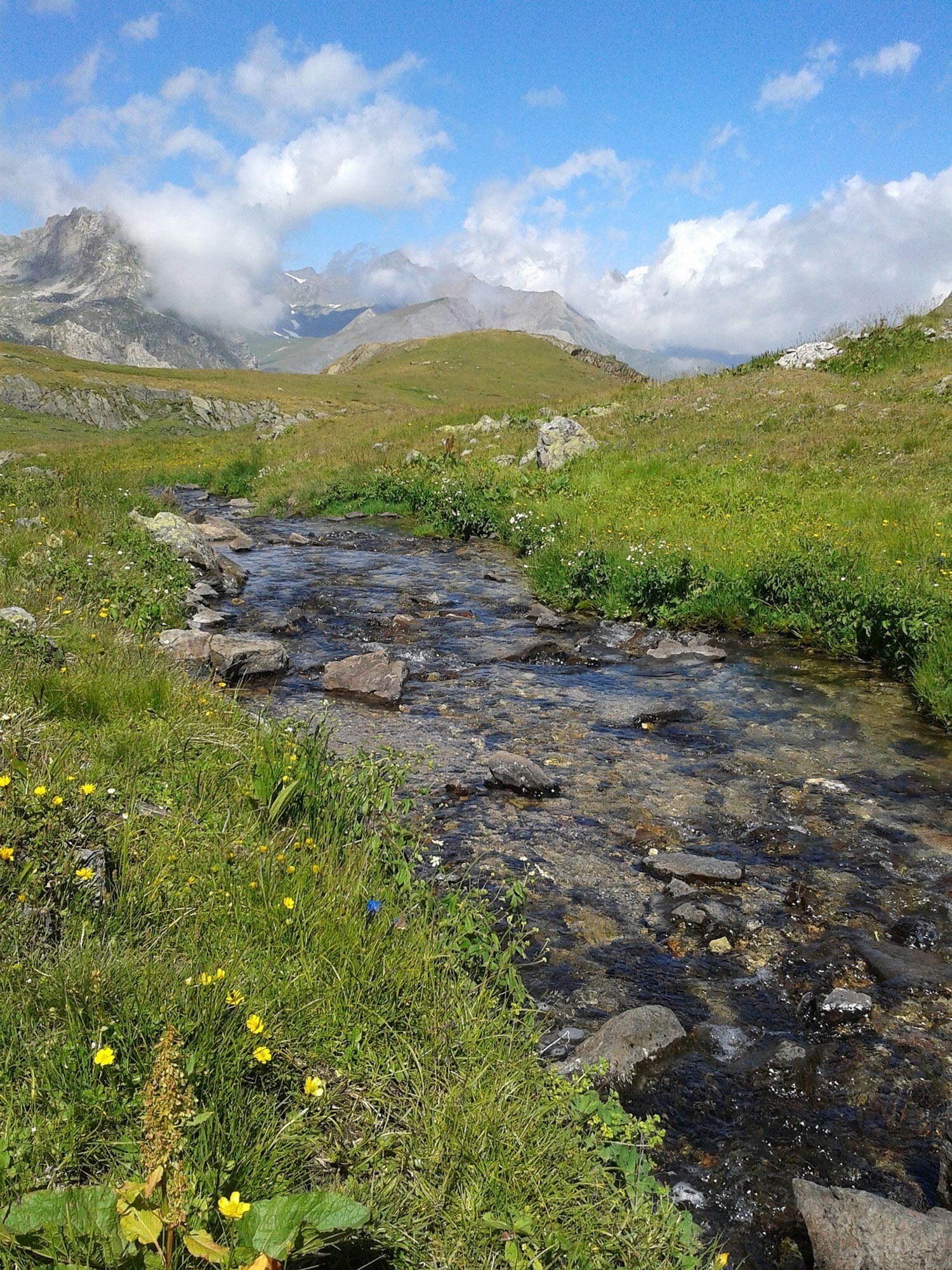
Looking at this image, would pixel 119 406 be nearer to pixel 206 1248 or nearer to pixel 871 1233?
pixel 206 1248

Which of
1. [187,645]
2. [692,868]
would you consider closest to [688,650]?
[692,868]

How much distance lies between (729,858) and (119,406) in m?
94.7

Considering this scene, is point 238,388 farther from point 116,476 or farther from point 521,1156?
point 521,1156

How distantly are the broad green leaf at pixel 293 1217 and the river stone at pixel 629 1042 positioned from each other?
1.89 m

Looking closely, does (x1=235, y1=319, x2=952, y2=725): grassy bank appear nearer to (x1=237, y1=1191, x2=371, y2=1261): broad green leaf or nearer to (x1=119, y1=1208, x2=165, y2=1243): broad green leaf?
(x1=237, y1=1191, x2=371, y2=1261): broad green leaf

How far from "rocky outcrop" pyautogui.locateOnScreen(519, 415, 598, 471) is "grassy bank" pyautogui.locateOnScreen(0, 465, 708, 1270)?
1946 centimetres

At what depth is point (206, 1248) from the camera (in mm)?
2053

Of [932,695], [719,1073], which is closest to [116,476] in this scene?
[932,695]

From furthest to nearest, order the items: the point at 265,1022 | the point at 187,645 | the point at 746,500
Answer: the point at 746,500 → the point at 187,645 → the point at 265,1022

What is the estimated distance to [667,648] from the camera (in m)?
11.6

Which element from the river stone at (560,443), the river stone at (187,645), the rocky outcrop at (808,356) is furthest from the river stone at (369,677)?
the rocky outcrop at (808,356)

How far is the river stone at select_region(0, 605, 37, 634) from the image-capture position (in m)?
6.82

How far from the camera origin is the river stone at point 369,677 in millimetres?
9516

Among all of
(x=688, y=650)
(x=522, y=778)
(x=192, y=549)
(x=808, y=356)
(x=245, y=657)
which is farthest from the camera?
(x=808, y=356)
